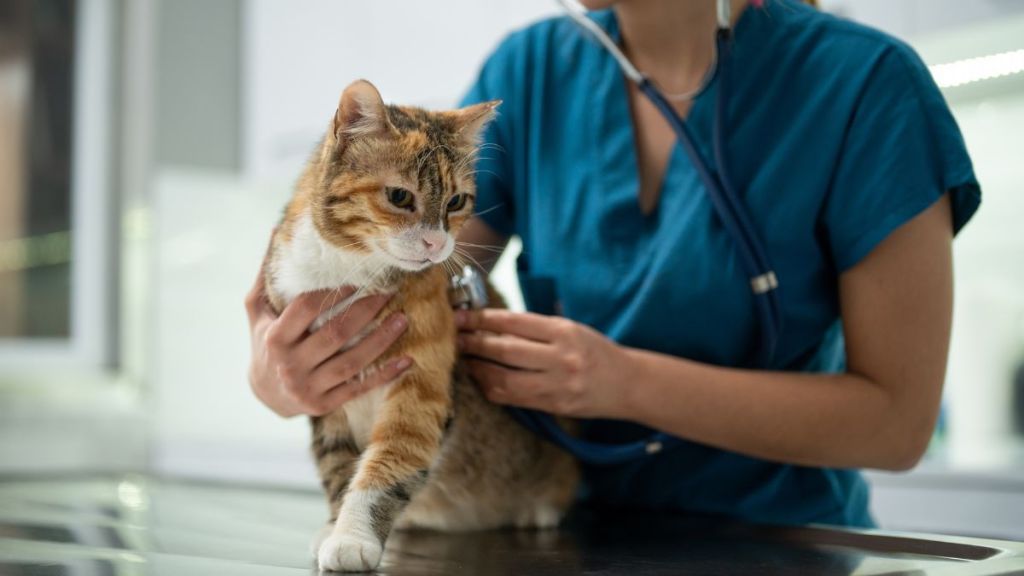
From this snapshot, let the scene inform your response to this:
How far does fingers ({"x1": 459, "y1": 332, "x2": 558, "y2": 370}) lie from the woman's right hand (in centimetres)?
13

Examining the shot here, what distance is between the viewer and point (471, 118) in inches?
40.0

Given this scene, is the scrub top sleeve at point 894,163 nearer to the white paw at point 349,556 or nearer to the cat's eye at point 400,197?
the cat's eye at point 400,197

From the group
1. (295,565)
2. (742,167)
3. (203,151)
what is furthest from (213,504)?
(203,151)

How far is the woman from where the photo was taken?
40.9 inches

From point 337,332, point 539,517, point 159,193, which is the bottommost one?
point 159,193

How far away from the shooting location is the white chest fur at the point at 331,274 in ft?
3.11

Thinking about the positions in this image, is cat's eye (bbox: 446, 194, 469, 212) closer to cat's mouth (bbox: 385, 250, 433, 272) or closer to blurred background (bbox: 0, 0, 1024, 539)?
cat's mouth (bbox: 385, 250, 433, 272)

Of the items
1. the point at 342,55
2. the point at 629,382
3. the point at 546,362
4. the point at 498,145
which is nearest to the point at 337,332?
the point at 546,362

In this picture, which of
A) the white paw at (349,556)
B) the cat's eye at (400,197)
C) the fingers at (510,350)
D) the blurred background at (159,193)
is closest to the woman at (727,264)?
the fingers at (510,350)

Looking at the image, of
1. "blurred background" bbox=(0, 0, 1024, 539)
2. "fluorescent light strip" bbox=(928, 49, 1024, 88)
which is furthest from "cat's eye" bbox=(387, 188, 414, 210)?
"blurred background" bbox=(0, 0, 1024, 539)

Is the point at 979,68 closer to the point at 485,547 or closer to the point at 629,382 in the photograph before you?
the point at 629,382

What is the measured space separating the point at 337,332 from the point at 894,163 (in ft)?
2.13

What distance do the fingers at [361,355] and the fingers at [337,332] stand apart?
0.04 ft

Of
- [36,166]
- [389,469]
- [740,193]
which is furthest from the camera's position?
[36,166]
